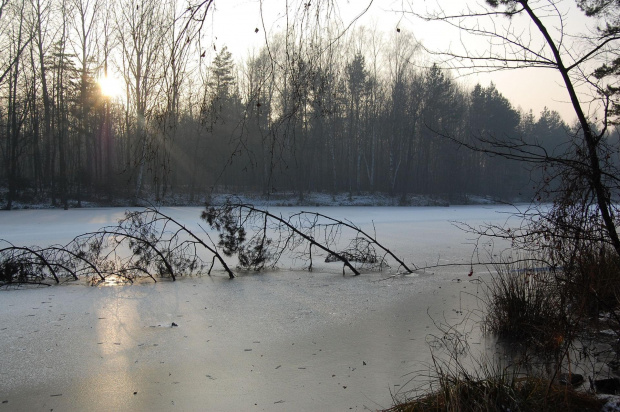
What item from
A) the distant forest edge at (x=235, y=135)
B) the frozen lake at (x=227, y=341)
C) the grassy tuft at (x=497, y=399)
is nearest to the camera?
the grassy tuft at (x=497, y=399)

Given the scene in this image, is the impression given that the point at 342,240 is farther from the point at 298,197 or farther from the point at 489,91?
the point at 489,91

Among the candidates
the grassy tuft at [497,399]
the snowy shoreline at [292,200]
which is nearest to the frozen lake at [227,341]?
the grassy tuft at [497,399]

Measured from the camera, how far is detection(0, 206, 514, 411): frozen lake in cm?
292

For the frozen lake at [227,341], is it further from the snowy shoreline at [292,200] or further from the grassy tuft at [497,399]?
the snowy shoreline at [292,200]

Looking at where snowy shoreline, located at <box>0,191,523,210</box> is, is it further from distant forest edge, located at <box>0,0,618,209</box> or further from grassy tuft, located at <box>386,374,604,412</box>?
grassy tuft, located at <box>386,374,604,412</box>

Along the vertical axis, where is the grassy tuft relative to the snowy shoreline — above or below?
below

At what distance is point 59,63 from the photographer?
23.1 meters

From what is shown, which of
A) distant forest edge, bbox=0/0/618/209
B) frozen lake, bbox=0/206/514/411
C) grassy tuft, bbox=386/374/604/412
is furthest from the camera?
A: distant forest edge, bbox=0/0/618/209

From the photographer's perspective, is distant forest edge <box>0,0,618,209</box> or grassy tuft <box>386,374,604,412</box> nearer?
grassy tuft <box>386,374,604,412</box>

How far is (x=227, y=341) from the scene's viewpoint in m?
3.90

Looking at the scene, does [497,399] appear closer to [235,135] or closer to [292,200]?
[235,135]

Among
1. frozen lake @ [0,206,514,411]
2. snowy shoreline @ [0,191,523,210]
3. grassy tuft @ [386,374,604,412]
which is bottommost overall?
frozen lake @ [0,206,514,411]

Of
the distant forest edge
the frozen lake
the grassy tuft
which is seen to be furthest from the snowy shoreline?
the grassy tuft

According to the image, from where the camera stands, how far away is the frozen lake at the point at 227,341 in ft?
9.57
